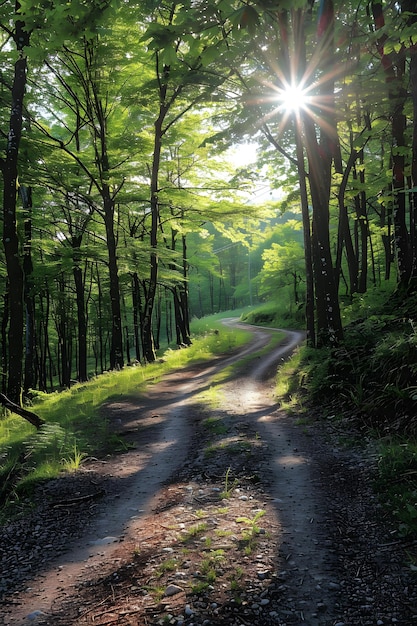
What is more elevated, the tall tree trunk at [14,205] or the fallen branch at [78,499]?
the tall tree trunk at [14,205]

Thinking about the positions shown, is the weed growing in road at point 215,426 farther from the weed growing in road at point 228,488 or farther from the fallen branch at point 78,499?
the fallen branch at point 78,499

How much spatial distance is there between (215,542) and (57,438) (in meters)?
4.29

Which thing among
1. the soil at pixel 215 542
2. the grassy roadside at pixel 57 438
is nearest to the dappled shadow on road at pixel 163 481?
the soil at pixel 215 542

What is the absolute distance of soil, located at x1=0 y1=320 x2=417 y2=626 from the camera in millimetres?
3043

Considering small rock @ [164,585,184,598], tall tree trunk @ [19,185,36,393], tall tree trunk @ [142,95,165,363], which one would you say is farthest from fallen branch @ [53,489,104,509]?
tall tree trunk @ [19,185,36,393]

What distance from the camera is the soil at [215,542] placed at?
9.98 feet

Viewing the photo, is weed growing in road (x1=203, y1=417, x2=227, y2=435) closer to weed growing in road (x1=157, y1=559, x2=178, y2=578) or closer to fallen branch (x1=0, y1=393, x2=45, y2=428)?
fallen branch (x1=0, y1=393, x2=45, y2=428)

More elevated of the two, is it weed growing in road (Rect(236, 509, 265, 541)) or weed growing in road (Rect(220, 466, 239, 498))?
weed growing in road (Rect(236, 509, 265, 541))

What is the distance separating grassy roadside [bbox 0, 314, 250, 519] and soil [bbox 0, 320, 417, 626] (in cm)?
33

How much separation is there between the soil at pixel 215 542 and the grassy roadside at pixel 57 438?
33 cm

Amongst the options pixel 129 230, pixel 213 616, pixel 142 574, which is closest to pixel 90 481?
pixel 142 574

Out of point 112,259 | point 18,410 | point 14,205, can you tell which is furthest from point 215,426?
point 112,259

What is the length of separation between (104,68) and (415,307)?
13.5m

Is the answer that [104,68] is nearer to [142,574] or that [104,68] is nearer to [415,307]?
→ [415,307]
